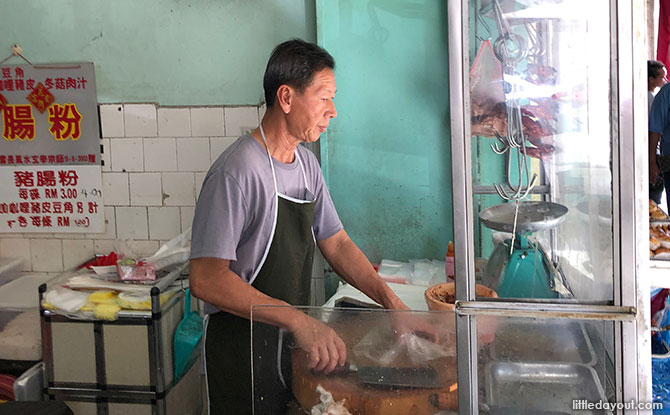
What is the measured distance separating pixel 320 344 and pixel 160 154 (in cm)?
256

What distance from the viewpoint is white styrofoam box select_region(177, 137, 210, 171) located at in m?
3.62

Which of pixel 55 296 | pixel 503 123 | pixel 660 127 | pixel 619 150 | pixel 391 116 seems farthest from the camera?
pixel 660 127

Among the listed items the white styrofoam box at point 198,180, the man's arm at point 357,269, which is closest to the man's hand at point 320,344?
the man's arm at point 357,269

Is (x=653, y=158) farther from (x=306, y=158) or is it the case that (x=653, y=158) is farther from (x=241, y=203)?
(x=241, y=203)

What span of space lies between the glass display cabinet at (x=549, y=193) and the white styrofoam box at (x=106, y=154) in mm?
2807

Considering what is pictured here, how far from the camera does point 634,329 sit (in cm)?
118

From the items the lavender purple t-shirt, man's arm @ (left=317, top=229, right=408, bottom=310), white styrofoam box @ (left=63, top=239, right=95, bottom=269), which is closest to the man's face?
the lavender purple t-shirt

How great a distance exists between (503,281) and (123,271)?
2304mm

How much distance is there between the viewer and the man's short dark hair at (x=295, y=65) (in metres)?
2.02

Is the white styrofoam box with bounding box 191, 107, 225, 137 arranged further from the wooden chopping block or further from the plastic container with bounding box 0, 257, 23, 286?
the wooden chopping block

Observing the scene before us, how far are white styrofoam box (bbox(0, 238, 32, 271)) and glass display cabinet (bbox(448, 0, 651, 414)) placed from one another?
3.25 m

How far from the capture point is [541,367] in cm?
127

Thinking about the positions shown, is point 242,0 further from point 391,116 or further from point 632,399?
point 632,399

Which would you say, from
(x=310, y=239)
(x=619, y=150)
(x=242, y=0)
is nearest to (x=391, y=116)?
(x=242, y=0)
